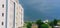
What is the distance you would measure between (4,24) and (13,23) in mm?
3174

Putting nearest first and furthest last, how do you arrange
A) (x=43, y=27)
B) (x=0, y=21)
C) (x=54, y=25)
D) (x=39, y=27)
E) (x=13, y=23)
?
1. (x=0, y=21)
2. (x=13, y=23)
3. (x=43, y=27)
4. (x=39, y=27)
5. (x=54, y=25)

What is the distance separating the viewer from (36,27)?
67.6 feet

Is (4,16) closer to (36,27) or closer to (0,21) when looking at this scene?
(0,21)

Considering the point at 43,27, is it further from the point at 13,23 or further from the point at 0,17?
the point at 0,17

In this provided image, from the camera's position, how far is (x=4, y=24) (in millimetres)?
12320

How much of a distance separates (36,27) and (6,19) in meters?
8.40

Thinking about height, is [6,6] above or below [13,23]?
above

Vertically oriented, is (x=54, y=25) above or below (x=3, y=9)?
below

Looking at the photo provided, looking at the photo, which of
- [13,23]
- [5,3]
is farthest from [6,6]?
[13,23]

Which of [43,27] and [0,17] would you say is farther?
[43,27]

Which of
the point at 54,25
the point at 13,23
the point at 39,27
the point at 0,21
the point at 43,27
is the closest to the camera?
the point at 0,21

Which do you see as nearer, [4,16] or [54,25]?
[4,16]

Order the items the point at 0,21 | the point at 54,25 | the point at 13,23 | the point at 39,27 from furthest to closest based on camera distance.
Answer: the point at 54,25 → the point at 39,27 → the point at 13,23 → the point at 0,21

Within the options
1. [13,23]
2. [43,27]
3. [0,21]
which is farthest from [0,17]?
[43,27]
